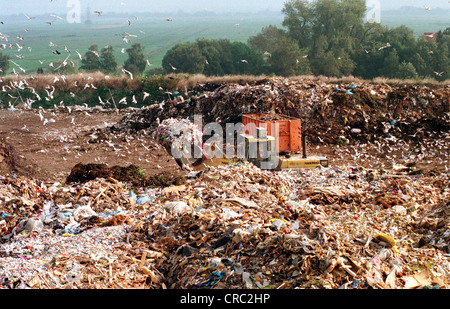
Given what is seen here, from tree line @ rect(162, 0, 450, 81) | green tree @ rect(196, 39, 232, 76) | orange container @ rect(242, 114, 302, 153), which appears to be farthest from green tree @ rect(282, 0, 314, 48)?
orange container @ rect(242, 114, 302, 153)

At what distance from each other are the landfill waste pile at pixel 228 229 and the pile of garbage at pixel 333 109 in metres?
5.40

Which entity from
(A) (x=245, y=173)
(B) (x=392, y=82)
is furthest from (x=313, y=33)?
(A) (x=245, y=173)

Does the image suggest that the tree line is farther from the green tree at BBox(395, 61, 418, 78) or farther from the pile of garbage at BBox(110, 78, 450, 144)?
the pile of garbage at BBox(110, 78, 450, 144)

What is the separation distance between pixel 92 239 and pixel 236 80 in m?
21.9

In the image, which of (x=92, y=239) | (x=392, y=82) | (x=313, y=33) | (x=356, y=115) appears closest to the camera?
(x=92, y=239)

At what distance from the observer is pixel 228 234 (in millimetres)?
6602

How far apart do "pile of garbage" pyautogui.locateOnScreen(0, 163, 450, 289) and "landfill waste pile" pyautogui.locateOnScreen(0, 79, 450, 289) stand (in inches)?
0.8

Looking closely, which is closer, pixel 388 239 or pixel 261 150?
pixel 388 239

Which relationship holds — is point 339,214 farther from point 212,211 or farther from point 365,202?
point 212,211

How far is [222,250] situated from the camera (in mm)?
6375

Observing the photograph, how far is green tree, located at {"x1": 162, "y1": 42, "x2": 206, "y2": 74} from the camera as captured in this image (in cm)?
4434

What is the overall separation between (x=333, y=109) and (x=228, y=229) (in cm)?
1378

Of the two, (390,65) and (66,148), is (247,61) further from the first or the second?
(66,148)

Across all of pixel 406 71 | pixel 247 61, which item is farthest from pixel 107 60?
pixel 406 71
